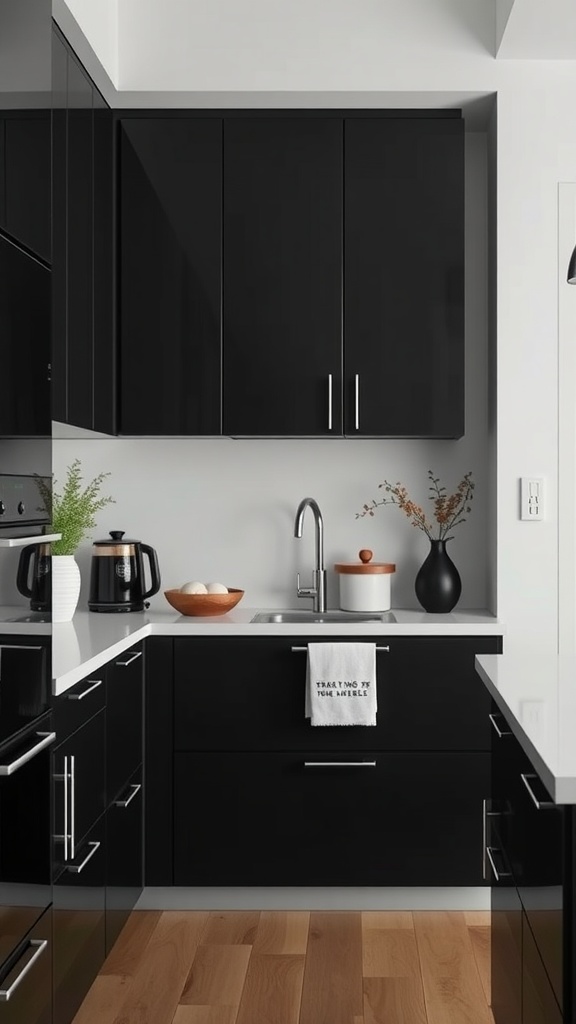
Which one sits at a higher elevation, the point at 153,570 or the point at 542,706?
the point at 153,570

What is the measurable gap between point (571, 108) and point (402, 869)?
2.49 m

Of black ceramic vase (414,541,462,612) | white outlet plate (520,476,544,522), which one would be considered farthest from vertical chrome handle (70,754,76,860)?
white outlet plate (520,476,544,522)

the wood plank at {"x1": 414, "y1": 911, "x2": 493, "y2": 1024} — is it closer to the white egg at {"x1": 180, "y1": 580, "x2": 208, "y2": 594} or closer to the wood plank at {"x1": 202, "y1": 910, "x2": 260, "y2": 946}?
the wood plank at {"x1": 202, "y1": 910, "x2": 260, "y2": 946}

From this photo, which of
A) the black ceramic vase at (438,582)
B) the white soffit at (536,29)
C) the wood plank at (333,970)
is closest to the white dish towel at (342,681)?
the black ceramic vase at (438,582)

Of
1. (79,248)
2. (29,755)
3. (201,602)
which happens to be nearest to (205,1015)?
(29,755)

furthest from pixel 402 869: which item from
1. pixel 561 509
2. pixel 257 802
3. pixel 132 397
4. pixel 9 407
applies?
pixel 9 407

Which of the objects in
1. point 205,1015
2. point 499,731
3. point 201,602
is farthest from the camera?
point 201,602

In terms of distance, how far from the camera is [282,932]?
123 inches

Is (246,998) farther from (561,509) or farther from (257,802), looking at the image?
(561,509)

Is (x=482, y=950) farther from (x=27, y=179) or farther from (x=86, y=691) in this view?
(x=27, y=179)

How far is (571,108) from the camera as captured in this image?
337 centimetres

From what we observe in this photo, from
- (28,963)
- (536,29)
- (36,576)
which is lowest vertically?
(28,963)

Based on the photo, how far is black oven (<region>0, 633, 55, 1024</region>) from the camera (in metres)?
1.83

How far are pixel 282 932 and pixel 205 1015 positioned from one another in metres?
0.57
